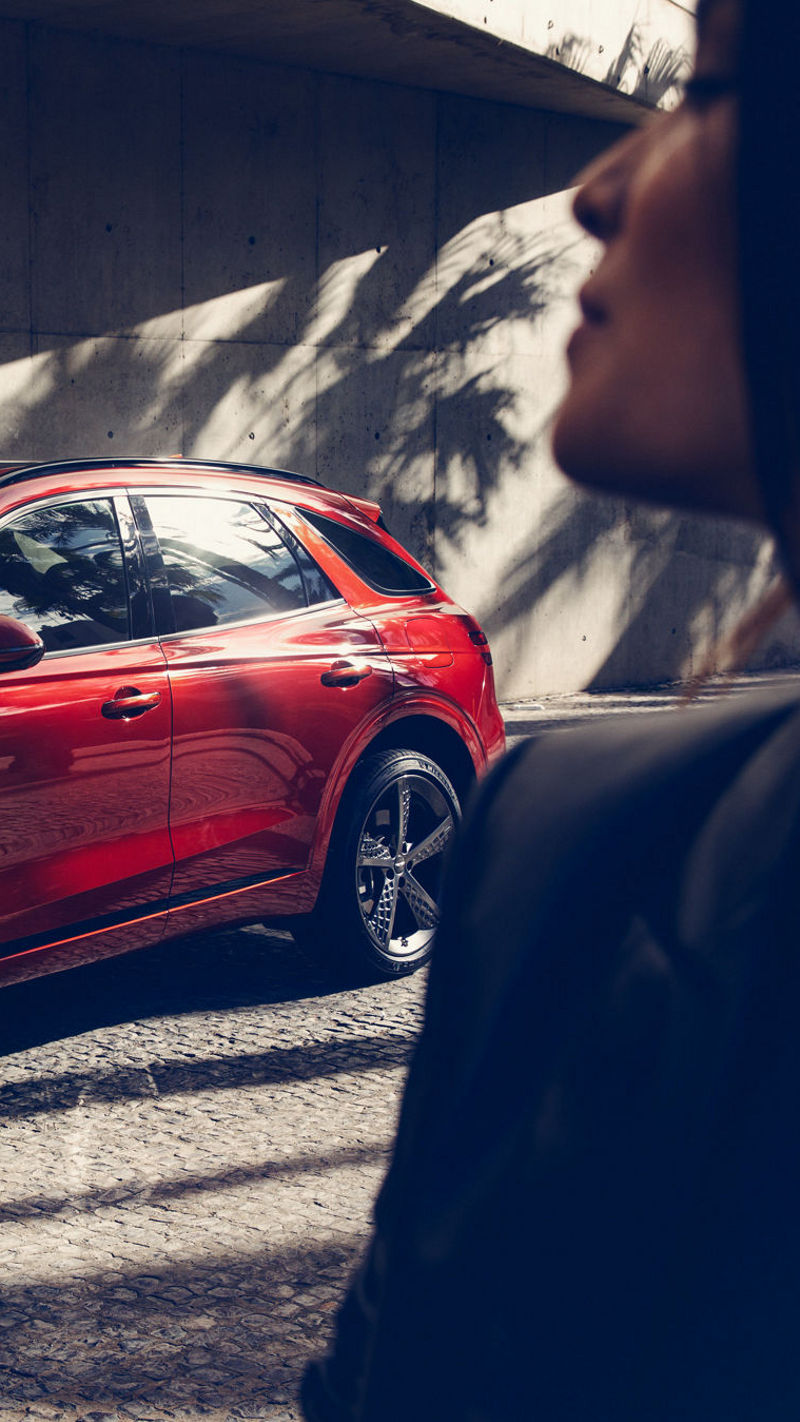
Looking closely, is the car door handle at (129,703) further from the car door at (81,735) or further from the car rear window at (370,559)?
the car rear window at (370,559)

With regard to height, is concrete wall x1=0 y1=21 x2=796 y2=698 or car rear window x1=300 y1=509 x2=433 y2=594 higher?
concrete wall x1=0 y1=21 x2=796 y2=698

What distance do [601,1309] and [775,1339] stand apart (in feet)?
0.27

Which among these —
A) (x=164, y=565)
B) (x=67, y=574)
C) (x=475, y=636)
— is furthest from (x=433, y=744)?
(x=67, y=574)

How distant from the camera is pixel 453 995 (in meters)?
0.84

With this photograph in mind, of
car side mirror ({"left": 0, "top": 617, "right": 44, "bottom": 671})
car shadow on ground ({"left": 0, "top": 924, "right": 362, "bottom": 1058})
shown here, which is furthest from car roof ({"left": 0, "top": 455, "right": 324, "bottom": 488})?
car shadow on ground ({"left": 0, "top": 924, "right": 362, "bottom": 1058})

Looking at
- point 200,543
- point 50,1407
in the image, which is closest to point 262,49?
point 200,543

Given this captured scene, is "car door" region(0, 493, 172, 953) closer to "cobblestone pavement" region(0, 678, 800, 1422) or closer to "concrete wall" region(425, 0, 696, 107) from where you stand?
"cobblestone pavement" region(0, 678, 800, 1422)

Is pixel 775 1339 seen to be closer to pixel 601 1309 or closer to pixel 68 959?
pixel 601 1309

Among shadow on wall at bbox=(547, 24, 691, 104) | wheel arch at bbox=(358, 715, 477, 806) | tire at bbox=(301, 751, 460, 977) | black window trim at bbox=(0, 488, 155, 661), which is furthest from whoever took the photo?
shadow on wall at bbox=(547, 24, 691, 104)

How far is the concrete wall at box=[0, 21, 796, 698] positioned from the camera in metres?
10.6

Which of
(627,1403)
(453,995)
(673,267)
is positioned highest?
(673,267)

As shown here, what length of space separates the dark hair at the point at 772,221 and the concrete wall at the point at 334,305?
861 centimetres

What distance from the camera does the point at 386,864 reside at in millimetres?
5820

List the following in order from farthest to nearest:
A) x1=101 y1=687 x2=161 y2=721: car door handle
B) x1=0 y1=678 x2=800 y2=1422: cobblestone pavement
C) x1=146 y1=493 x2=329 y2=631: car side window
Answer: x1=146 y1=493 x2=329 y2=631: car side window < x1=101 y1=687 x2=161 y2=721: car door handle < x1=0 y1=678 x2=800 y2=1422: cobblestone pavement
